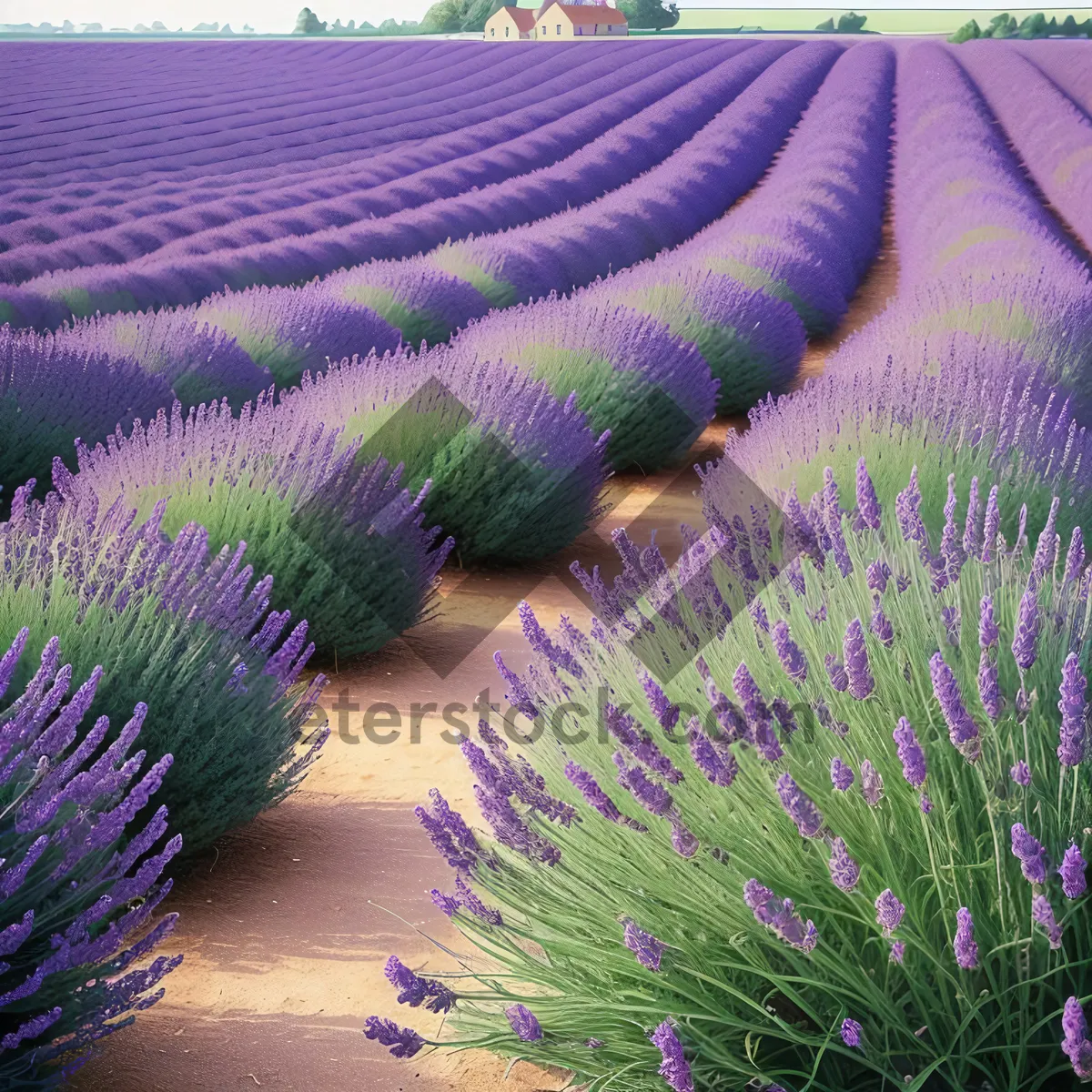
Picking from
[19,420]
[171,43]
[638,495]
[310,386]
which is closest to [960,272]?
[638,495]

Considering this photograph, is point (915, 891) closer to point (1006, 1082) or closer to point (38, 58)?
point (1006, 1082)

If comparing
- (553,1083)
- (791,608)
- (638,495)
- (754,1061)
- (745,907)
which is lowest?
(638,495)

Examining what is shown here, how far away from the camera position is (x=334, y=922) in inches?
100

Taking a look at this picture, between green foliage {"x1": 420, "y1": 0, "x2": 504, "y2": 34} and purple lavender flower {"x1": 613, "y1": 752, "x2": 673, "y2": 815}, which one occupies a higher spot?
green foliage {"x1": 420, "y1": 0, "x2": 504, "y2": 34}

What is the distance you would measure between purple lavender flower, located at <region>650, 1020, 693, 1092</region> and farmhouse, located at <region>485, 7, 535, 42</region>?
39584 mm

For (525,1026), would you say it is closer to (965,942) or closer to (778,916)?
(778,916)

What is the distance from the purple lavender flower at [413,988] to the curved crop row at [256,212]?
9329mm

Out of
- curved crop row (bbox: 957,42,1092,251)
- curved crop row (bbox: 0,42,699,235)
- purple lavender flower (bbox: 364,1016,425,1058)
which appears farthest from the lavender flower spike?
curved crop row (bbox: 957,42,1092,251)

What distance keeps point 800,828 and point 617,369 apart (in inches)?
202

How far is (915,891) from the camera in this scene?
1.55 metres

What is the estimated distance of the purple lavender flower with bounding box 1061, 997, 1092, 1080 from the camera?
114 centimetres

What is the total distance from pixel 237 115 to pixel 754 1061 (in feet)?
71.3

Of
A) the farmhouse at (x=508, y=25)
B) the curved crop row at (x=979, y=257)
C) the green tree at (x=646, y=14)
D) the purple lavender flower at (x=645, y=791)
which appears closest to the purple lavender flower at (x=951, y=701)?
the purple lavender flower at (x=645, y=791)

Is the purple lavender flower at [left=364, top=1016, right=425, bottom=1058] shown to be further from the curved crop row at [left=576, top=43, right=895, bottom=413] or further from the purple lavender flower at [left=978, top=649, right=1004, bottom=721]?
the curved crop row at [left=576, top=43, right=895, bottom=413]
